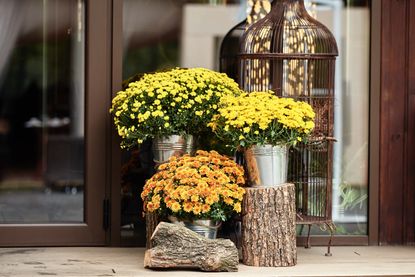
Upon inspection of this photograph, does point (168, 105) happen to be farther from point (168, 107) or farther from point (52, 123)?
point (52, 123)

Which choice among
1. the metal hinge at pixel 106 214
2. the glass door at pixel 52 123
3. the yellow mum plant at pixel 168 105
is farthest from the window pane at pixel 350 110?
the glass door at pixel 52 123

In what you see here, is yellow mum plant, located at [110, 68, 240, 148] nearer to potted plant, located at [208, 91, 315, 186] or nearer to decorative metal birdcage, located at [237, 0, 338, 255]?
potted plant, located at [208, 91, 315, 186]

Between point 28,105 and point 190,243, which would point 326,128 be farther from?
point 28,105

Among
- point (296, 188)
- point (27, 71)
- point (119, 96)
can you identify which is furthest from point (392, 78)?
point (27, 71)

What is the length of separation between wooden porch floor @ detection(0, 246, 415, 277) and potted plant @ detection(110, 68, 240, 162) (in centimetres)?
76

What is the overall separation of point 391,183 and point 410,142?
33 cm

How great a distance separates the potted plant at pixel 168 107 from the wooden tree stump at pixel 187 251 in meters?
0.70

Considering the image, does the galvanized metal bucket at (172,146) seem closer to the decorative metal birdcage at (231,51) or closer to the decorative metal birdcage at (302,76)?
the decorative metal birdcage at (302,76)

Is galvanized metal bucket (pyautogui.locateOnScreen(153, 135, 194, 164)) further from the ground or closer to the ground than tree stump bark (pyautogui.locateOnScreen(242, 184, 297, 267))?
further from the ground

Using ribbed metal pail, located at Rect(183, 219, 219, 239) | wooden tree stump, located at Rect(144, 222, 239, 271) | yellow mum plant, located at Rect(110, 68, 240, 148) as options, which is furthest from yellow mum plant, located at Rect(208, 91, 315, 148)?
wooden tree stump, located at Rect(144, 222, 239, 271)

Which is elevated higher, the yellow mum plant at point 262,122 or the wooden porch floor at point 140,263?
the yellow mum plant at point 262,122

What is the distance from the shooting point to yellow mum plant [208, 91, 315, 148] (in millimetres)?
6223

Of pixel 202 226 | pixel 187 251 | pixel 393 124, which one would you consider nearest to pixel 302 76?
pixel 393 124

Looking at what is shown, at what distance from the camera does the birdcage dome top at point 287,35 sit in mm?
7043
